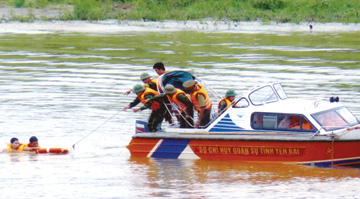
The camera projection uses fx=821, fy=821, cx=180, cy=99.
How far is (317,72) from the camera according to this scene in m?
31.6

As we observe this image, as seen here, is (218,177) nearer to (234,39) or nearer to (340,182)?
(340,182)

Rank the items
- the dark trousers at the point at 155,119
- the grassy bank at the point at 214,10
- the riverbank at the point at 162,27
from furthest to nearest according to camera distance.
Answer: the grassy bank at the point at 214,10
the riverbank at the point at 162,27
the dark trousers at the point at 155,119

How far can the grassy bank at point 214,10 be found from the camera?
5575 centimetres

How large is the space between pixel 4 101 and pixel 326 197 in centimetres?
1385

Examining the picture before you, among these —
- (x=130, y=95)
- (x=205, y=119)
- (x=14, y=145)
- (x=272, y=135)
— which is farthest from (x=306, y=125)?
(x=130, y=95)

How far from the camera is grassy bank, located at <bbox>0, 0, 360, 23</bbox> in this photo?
55750 millimetres

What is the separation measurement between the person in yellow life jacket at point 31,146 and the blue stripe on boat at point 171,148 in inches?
118

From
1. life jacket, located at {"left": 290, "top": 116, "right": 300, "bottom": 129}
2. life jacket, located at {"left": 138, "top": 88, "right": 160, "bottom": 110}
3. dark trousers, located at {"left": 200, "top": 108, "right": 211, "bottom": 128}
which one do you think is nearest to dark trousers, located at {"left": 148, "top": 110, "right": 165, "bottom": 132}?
life jacket, located at {"left": 138, "top": 88, "right": 160, "bottom": 110}

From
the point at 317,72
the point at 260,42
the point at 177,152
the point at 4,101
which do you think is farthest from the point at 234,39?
the point at 177,152

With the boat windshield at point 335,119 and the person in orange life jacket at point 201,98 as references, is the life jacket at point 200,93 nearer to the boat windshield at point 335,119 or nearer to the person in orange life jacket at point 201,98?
the person in orange life jacket at point 201,98

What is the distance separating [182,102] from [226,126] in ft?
3.66

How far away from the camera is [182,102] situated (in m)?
17.0

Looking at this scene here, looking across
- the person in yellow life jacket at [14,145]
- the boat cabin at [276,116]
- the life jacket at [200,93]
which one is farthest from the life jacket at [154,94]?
the person in yellow life jacket at [14,145]

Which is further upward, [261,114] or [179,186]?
[261,114]
